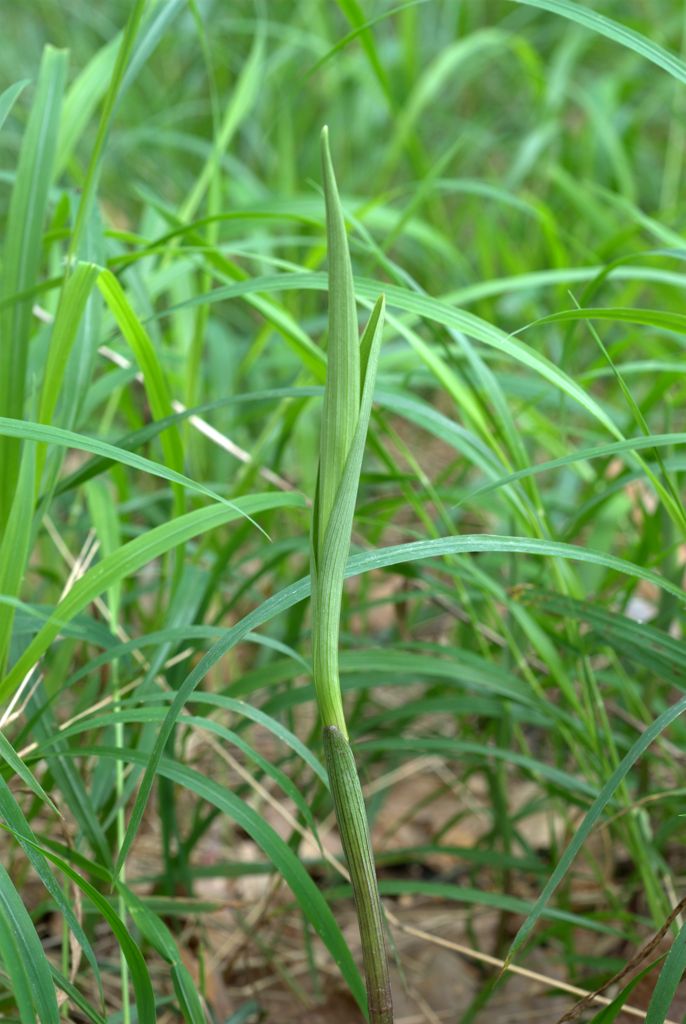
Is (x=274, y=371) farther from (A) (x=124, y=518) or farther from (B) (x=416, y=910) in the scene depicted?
(B) (x=416, y=910)

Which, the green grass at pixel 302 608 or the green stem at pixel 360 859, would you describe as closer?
the green stem at pixel 360 859

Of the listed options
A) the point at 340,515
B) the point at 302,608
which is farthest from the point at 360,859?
the point at 302,608

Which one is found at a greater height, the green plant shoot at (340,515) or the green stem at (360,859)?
the green plant shoot at (340,515)

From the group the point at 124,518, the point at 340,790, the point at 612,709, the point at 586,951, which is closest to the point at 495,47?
the point at 124,518

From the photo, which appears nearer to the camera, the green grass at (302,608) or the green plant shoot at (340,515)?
the green plant shoot at (340,515)

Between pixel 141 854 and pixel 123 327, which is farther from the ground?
pixel 123 327

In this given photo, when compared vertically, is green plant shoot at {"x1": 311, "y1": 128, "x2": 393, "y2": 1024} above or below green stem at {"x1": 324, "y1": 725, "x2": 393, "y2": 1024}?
above

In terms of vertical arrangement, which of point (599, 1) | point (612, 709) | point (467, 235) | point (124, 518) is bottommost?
point (612, 709)
